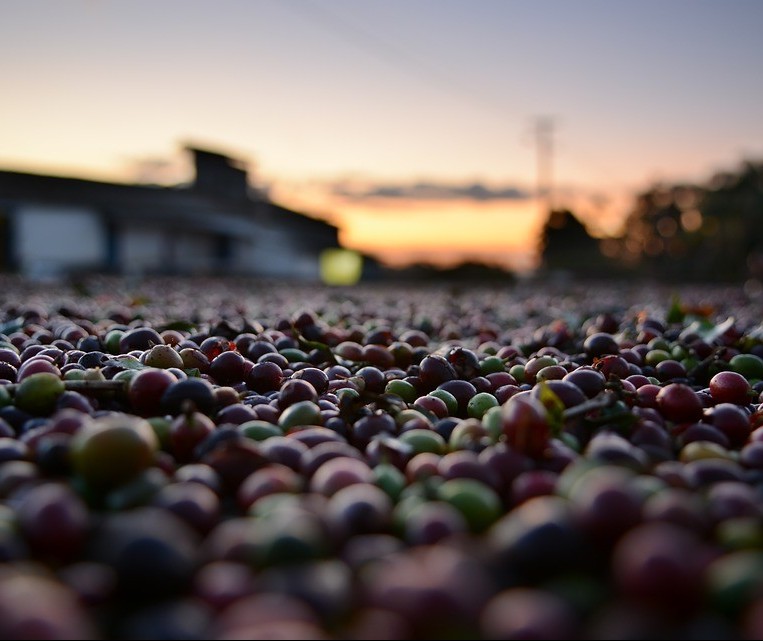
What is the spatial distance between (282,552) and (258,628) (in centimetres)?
27

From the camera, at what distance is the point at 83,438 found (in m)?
1.94

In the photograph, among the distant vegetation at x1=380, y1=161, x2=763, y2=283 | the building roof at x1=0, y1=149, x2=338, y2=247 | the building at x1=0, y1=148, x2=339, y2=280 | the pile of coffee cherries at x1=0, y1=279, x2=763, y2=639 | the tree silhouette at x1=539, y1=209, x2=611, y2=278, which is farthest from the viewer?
the tree silhouette at x1=539, y1=209, x2=611, y2=278

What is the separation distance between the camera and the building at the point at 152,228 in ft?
93.1

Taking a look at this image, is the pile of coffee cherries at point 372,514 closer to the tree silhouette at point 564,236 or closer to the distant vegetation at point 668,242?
the distant vegetation at point 668,242

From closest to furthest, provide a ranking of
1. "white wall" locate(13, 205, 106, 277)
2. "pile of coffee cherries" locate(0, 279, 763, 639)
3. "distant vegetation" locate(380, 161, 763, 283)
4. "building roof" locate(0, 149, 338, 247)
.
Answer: "pile of coffee cherries" locate(0, 279, 763, 639) → "white wall" locate(13, 205, 106, 277) → "building roof" locate(0, 149, 338, 247) → "distant vegetation" locate(380, 161, 763, 283)

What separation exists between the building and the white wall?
39 millimetres

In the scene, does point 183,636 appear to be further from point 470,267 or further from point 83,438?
point 470,267

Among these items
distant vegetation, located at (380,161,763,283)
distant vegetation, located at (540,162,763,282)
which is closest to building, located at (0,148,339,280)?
distant vegetation, located at (380,161,763,283)

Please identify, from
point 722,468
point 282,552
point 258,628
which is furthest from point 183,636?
point 722,468

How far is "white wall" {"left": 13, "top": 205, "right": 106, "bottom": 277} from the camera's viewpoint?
28188mm

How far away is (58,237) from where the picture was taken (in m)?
29.2

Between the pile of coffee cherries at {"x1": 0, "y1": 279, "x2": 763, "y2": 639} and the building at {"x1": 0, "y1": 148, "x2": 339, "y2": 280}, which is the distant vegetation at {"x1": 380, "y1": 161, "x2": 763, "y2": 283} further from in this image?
the pile of coffee cherries at {"x1": 0, "y1": 279, "x2": 763, "y2": 639}

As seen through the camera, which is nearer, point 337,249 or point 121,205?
point 121,205

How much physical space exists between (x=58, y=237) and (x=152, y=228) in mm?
4368
